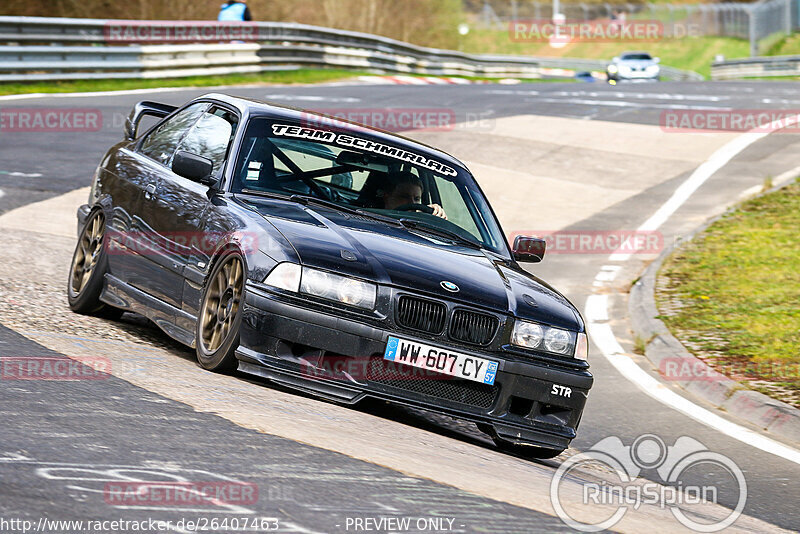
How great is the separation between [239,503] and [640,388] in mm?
5072

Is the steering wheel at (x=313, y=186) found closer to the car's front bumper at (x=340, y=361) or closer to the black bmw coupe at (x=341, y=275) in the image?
the black bmw coupe at (x=341, y=275)

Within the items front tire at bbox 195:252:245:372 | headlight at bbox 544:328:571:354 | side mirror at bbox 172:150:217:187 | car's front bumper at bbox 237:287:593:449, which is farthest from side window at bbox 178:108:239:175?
headlight at bbox 544:328:571:354

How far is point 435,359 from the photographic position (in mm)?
5840

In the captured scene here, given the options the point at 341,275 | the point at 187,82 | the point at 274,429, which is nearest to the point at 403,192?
the point at 341,275

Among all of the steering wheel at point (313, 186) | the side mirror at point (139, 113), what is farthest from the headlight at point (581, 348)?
the side mirror at point (139, 113)

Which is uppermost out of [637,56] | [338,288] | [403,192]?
[637,56]

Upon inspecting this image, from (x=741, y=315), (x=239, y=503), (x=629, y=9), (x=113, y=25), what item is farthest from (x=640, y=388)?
(x=629, y=9)

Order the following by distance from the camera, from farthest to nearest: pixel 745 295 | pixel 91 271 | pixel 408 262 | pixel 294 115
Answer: pixel 745 295, pixel 91 271, pixel 294 115, pixel 408 262

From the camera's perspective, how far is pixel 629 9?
75.2 metres

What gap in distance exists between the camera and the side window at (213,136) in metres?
7.14

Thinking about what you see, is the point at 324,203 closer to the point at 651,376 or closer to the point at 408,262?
the point at 408,262

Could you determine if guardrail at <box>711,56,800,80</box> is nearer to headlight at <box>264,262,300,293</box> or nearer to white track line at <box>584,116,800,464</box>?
white track line at <box>584,116,800,464</box>

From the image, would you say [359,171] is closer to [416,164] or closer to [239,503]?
[416,164]

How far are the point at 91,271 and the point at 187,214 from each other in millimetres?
1176
